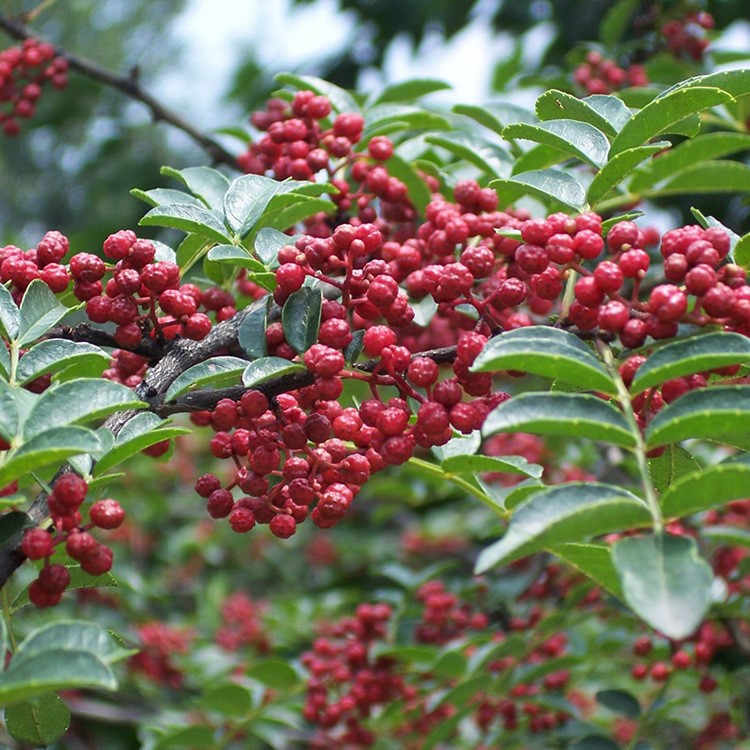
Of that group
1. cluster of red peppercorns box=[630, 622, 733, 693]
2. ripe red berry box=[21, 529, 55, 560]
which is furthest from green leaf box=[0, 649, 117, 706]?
cluster of red peppercorns box=[630, 622, 733, 693]

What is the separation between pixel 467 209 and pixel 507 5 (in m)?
2.74

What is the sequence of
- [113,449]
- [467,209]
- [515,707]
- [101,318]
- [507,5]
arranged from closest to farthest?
[113,449]
[101,318]
[467,209]
[515,707]
[507,5]

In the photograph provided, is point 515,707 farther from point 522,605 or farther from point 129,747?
point 129,747

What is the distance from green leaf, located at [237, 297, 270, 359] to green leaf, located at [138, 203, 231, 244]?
4.6 inches

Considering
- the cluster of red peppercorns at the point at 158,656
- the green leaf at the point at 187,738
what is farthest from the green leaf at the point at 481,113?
the cluster of red peppercorns at the point at 158,656

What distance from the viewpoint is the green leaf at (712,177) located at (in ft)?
5.20

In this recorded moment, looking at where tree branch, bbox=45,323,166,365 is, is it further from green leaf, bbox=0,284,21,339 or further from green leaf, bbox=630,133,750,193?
green leaf, bbox=630,133,750,193

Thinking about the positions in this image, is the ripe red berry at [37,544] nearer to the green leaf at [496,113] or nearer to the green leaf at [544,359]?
the green leaf at [544,359]

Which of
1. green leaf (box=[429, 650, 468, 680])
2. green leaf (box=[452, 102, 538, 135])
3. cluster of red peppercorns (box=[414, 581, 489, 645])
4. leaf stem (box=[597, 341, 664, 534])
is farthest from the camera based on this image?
cluster of red peppercorns (box=[414, 581, 489, 645])

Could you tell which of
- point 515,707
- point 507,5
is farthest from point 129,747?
point 507,5

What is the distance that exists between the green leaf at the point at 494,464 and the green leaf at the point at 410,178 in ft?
2.69

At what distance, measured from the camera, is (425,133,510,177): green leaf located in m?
1.83

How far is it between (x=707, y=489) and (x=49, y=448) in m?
0.65

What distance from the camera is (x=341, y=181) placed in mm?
1767
